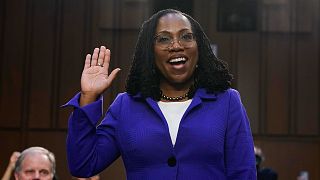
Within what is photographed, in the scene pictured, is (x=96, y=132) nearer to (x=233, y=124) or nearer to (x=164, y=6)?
(x=233, y=124)

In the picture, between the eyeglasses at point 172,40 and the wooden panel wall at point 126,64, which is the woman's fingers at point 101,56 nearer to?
the eyeglasses at point 172,40

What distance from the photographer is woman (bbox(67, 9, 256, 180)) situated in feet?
6.27

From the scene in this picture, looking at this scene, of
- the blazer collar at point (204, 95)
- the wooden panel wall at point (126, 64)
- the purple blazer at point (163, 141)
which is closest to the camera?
the purple blazer at point (163, 141)

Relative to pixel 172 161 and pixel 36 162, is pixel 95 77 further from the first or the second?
pixel 36 162

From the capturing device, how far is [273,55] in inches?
306

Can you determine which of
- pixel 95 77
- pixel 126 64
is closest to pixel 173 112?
pixel 95 77

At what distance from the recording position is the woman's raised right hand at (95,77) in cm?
202

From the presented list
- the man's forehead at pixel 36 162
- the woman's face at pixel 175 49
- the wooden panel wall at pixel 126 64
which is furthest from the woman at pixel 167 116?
the wooden panel wall at pixel 126 64

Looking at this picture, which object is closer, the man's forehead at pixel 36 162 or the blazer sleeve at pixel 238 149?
the blazer sleeve at pixel 238 149

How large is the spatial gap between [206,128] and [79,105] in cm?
41

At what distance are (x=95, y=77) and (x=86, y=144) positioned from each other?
0.22 meters

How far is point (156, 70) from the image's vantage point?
2109mm

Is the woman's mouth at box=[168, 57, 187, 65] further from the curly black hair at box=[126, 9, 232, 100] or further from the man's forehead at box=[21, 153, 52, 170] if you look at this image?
the man's forehead at box=[21, 153, 52, 170]

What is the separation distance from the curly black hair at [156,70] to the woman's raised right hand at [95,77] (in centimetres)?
9
